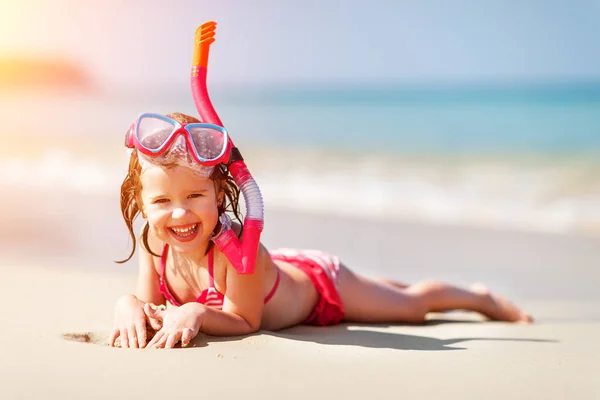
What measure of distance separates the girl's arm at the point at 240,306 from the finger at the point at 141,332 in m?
0.25

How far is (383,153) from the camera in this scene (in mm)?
15758

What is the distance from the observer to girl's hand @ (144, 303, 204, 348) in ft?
10.9

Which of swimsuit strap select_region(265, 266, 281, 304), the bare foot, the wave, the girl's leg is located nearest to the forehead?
swimsuit strap select_region(265, 266, 281, 304)

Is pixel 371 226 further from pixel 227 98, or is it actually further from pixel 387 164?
pixel 227 98

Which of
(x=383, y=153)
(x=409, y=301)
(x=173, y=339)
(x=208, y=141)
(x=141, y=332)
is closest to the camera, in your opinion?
(x=173, y=339)

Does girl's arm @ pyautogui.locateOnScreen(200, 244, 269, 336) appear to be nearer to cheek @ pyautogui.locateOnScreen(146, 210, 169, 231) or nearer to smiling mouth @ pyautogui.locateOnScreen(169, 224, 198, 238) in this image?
smiling mouth @ pyautogui.locateOnScreen(169, 224, 198, 238)

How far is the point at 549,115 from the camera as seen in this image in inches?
926

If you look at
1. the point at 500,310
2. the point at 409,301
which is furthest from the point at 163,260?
the point at 500,310

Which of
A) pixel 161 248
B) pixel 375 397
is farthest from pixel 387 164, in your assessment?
pixel 375 397

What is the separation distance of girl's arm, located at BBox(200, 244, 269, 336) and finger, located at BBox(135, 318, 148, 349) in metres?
0.25

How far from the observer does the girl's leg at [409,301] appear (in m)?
4.85

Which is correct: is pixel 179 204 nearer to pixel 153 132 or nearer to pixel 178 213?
pixel 178 213

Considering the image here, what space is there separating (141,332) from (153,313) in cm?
17

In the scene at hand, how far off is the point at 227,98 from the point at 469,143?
16053 mm
